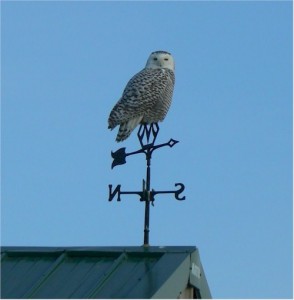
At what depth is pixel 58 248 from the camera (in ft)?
19.8

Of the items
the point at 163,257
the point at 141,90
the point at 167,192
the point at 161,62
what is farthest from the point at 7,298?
the point at 161,62

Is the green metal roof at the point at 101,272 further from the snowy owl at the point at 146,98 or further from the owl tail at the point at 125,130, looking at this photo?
the snowy owl at the point at 146,98

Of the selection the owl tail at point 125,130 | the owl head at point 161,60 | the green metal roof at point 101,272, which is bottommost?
the green metal roof at point 101,272

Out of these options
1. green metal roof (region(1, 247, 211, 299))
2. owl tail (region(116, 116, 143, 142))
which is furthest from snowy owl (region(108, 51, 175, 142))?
green metal roof (region(1, 247, 211, 299))

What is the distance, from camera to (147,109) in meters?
7.93

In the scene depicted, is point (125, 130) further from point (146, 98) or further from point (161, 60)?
point (161, 60)

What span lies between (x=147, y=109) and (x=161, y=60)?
1.35m

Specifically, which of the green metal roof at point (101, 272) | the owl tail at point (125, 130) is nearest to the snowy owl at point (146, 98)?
the owl tail at point (125, 130)

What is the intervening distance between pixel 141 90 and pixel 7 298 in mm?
3138

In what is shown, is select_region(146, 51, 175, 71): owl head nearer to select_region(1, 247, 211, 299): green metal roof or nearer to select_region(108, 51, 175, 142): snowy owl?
select_region(108, 51, 175, 142): snowy owl

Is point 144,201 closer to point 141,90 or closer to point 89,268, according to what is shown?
point 89,268

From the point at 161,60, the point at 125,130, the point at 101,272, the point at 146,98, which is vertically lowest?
the point at 101,272

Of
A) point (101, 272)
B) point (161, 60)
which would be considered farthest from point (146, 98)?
point (101, 272)

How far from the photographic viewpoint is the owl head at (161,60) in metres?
9.14
